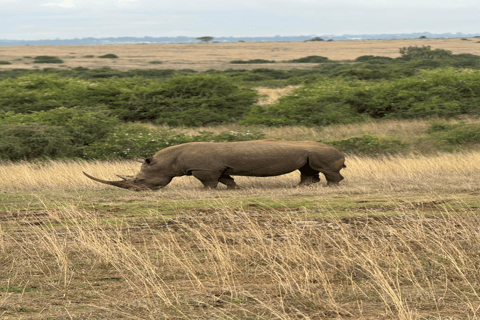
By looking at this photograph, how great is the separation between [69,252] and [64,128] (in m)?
14.5

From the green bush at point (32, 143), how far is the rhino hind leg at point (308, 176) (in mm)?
9087

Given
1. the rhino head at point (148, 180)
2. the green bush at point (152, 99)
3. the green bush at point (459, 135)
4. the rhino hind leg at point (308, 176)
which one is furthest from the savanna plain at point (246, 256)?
the green bush at point (152, 99)

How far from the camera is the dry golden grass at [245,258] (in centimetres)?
479

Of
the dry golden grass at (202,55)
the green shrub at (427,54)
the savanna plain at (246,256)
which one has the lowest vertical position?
the dry golden grass at (202,55)

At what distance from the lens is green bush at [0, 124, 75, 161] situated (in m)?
17.9

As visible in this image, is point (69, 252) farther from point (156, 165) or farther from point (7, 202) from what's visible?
point (156, 165)

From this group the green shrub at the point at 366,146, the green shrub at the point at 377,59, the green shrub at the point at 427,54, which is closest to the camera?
the green shrub at the point at 366,146

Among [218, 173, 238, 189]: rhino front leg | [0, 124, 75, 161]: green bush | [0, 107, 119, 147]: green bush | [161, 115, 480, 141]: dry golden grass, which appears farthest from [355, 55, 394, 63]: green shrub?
[218, 173, 238, 189]: rhino front leg

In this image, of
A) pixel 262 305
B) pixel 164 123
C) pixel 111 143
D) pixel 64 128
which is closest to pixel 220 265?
pixel 262 305

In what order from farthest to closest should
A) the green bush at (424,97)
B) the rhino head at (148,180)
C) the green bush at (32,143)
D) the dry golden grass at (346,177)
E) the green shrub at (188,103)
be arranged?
the green shrub at (188,103), the green bush at (424,97), the green bush at (32,143), the rhino head at (148,180), the dry golden grass at (346,177)

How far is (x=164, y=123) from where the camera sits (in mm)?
25594

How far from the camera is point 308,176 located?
1238 centimetres

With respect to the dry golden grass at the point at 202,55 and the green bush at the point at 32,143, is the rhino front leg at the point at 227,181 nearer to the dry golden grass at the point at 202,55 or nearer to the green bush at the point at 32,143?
the green bush at the point at 32,143

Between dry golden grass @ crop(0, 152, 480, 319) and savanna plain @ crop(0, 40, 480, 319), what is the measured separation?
2 cm
